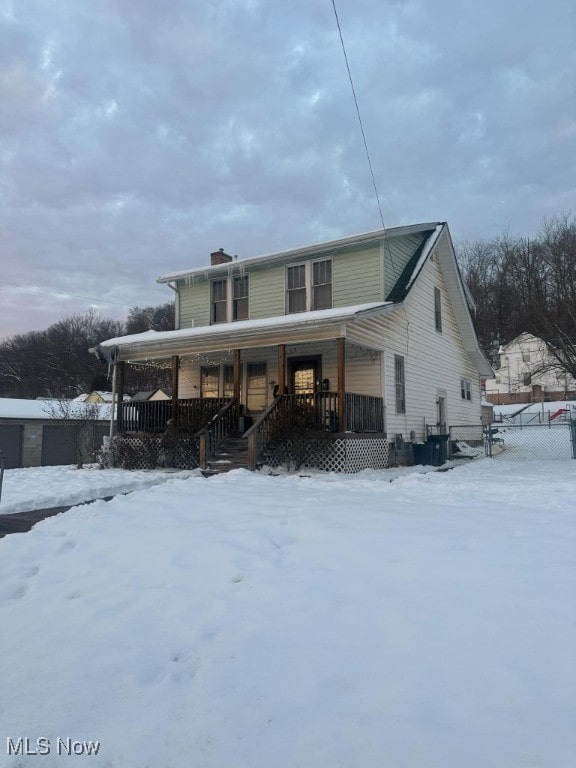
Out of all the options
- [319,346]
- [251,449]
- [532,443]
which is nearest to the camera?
[251,449]

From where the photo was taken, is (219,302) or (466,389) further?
(466,389)

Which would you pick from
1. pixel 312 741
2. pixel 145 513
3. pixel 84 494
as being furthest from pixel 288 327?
pixel 312 741

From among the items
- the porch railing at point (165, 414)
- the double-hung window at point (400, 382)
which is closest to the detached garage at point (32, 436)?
the porch railing at point (165, 414)

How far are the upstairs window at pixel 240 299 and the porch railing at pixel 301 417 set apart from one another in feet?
15.9

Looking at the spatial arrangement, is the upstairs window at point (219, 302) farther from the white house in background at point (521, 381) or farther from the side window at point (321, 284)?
the white house in background at point (521, 381)

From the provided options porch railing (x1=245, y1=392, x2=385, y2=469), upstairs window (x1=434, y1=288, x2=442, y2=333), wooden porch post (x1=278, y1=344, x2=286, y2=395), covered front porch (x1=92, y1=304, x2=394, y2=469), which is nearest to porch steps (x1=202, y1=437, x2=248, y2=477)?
covered front porch (x1=92, y1=304, x2=394, y2=469)

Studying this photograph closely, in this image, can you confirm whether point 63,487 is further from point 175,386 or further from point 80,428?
point 80,428

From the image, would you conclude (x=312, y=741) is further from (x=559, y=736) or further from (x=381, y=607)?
(x=381, y=607)

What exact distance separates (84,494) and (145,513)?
119 inches

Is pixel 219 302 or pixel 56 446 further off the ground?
pixel 219 302

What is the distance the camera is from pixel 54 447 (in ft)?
70.7

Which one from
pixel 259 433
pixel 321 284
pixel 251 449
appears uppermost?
pixel 321 284

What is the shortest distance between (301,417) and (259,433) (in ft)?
3.34

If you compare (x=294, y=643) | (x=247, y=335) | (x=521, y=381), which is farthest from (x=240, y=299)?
(x=521, y=381)
